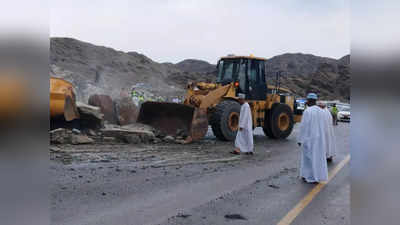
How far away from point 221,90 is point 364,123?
473 inches

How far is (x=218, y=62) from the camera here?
14.5 metres

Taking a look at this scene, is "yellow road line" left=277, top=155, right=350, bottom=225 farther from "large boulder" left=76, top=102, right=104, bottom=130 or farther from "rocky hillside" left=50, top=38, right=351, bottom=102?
"rocky hillside" left=50, top=38, right=351, bottom=102

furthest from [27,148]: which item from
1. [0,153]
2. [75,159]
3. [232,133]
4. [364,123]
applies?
[232,133]

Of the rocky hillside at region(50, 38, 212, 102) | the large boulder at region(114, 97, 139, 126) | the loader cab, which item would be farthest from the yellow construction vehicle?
the rocky hillside at region(50, 38, 212, 102)

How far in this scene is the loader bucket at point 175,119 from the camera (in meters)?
12.4

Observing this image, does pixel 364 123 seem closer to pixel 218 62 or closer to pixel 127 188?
pixel 127 188

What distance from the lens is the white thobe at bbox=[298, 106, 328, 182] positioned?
7.32 metres

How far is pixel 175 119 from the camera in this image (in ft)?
43.4

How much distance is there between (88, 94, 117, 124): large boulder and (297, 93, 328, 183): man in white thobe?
913cm

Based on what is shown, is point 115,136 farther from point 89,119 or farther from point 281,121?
point 281,121

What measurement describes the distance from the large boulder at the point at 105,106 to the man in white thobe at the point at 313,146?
9129mm

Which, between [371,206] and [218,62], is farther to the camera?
[218,62]

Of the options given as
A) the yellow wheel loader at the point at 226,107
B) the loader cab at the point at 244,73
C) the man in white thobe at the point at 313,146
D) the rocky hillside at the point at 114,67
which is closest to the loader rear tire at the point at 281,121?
the yellow wheel loader at the point at 226,107

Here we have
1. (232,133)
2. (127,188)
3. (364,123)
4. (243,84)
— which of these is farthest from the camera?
(243,84)
